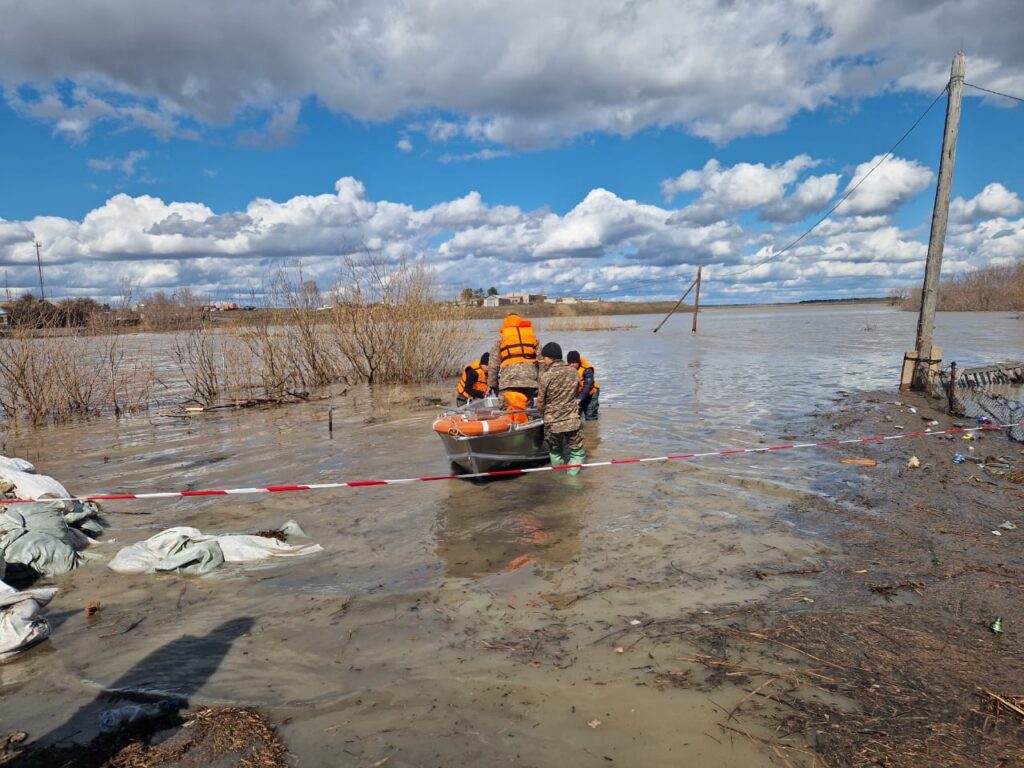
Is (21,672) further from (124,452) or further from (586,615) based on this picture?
(124,452)

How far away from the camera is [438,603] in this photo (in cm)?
462

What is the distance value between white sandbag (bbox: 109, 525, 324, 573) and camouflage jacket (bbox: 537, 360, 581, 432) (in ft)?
11.5

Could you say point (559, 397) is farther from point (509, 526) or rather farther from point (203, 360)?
point (203, 360)

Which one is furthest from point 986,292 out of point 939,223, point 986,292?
point 939,223

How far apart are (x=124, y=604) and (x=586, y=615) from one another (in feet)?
11.6

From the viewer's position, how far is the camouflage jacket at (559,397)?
26.2 ft

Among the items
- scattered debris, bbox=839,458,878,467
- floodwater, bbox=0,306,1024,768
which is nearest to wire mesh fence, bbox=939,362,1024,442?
scattered debris, bbox=839,458,878,467

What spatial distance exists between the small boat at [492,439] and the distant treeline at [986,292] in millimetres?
75655

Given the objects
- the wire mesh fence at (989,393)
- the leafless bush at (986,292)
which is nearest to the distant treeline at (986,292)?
the leafless bush at (986,292)

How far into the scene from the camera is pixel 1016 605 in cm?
421

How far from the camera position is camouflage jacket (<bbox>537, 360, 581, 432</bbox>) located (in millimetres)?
7973

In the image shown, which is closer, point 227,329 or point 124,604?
point 124,604

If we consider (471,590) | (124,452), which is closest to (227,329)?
(124,452)

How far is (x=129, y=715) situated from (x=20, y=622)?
56.8 inches
